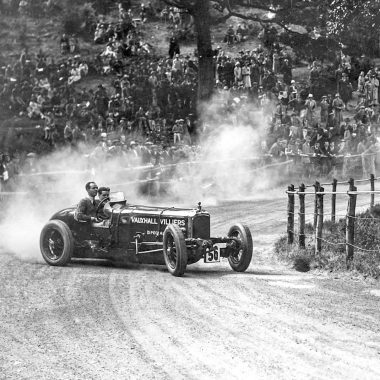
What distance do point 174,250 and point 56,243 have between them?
2.77m

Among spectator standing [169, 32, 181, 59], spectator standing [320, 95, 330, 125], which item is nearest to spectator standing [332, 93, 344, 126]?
spectator standing [320, 95, 330, 125]

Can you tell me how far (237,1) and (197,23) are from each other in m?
1.62

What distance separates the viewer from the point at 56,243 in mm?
14656

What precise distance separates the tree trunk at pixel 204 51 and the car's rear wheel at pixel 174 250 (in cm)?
1640

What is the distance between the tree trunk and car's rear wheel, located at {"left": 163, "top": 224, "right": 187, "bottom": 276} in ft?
53.8

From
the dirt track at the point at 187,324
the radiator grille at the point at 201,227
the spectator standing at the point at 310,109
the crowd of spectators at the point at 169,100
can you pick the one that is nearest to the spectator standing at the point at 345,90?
the crowd of spectators at the point at 169,100

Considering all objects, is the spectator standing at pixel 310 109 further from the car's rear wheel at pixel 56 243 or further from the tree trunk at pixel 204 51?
the car's rear wheel at pixel 56 243

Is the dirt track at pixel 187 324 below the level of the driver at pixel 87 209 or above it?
below

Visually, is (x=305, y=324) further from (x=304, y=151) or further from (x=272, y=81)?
(x=272, y=81)

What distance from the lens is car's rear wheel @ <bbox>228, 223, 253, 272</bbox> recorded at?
43.1ft

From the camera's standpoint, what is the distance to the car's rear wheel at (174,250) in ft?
40.9

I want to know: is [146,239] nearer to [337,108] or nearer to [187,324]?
[187,324]

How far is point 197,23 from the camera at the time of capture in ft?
95.9

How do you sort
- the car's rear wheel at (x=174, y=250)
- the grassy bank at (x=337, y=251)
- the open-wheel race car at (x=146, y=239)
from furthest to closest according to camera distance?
the open-wheel race car at (x=146, y=239) → the grassy bank at (x=337, y=251) → the car's rear wheel at (x=174, y=250)
